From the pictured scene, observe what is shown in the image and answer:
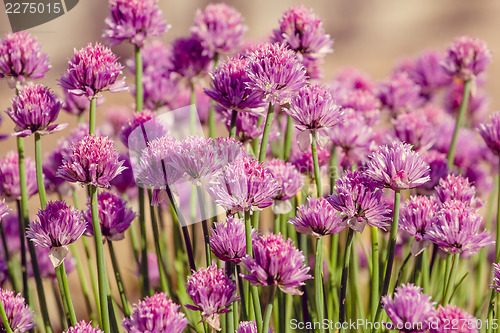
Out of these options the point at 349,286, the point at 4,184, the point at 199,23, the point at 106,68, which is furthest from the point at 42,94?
the point at 349,286

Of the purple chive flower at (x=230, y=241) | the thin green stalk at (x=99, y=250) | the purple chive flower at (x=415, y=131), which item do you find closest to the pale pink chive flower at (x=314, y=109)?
the purple chive flower at (x=230, y=241)

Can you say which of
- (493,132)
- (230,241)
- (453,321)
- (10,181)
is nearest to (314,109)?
(230,241)

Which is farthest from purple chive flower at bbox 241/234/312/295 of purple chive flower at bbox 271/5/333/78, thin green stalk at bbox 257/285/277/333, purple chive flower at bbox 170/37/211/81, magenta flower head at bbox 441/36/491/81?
magenta flower head at bbox 441/36/491/81

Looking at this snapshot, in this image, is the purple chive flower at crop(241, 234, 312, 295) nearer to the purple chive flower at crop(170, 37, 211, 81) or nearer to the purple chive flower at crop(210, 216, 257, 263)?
the purple chive flower at crop(210, 216, 257, 263)

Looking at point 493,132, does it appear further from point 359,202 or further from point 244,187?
point 244,187

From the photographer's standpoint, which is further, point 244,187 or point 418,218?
point 418,218

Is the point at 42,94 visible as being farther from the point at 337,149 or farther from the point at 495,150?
the point at 495,150
